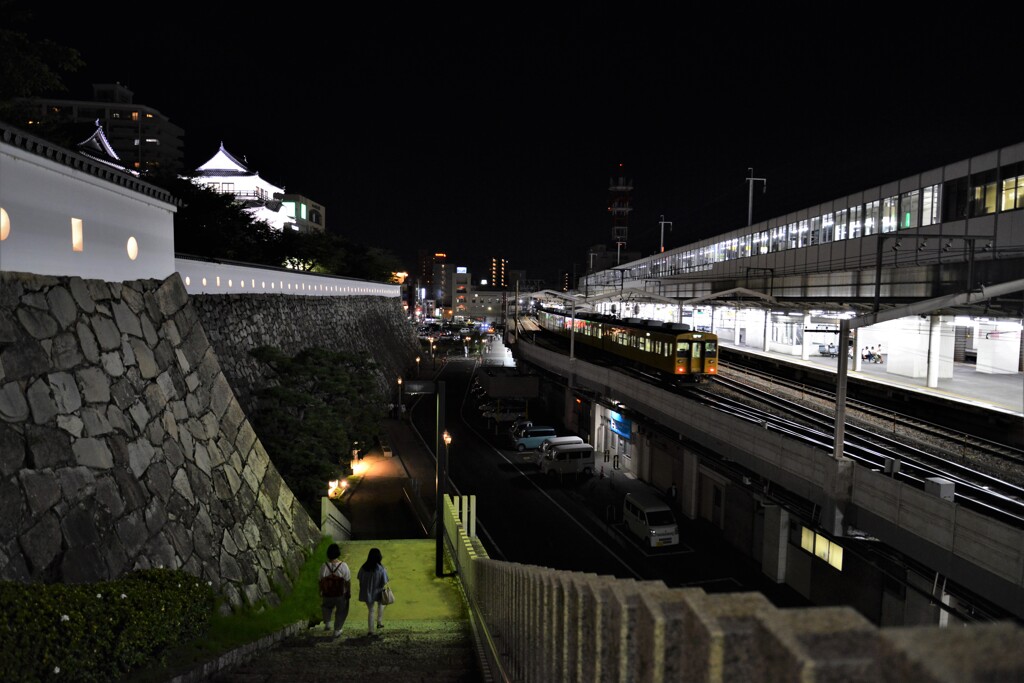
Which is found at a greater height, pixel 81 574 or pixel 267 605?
pixel 81 574

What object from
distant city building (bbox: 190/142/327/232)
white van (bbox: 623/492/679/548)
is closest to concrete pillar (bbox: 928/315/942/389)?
white van (bbox: 623/492/679/548)

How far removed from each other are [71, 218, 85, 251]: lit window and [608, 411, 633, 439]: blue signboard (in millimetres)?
20607

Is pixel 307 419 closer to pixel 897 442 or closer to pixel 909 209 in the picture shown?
pixel 897 442

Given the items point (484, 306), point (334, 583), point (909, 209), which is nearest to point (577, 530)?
point (334, 583)

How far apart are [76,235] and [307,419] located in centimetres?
819

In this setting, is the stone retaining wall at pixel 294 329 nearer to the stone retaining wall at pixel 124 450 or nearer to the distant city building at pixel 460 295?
the stone retaining wall at pixel 124 450

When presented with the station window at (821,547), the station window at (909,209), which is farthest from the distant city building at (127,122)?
the station window at (821,547)

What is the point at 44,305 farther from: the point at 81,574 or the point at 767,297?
the point at 767,297

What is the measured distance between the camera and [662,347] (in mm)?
25234

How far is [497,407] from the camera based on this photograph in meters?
37.6

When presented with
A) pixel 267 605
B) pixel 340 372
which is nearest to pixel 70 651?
pixel 267 605

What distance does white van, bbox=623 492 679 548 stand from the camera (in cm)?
1888

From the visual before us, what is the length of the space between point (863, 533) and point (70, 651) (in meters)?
11.7

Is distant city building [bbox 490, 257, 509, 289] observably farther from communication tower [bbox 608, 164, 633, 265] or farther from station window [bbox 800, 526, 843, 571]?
station window [bbox 800, 526, 843, 571]
